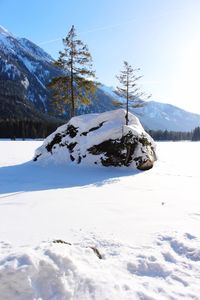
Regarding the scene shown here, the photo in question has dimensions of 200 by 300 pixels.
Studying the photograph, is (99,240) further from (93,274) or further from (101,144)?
(101,144)

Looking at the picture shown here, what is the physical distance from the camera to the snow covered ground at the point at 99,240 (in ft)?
10.9

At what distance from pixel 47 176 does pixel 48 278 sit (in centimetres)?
983

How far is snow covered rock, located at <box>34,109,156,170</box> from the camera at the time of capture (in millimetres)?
15719

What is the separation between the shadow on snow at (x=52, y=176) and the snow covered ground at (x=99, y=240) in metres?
0.12

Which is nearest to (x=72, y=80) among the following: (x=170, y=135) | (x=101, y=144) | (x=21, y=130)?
(x=101, y=144)

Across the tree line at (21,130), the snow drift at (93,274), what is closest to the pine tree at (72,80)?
the snow drift at (93,274)

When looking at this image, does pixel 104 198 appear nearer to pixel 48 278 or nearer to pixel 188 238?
pixel 188 238

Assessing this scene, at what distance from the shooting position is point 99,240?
5000 mm

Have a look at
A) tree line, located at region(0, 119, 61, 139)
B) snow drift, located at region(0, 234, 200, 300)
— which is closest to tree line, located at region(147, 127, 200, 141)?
tree line, located at region(0, 119, 61, 139)

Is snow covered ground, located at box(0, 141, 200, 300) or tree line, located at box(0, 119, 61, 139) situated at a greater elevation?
tree line, located at box(0, 119, 61, 139)

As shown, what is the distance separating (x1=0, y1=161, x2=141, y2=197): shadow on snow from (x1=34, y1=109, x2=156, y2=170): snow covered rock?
653 millimetres

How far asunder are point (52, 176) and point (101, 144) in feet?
13.9

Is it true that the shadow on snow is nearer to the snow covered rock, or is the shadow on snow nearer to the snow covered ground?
the snow covered ground

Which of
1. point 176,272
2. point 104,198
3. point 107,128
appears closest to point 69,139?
point 107,128
